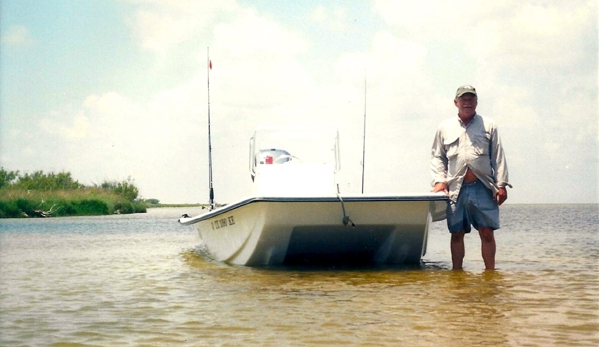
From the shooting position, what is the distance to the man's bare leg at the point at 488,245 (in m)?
6.89

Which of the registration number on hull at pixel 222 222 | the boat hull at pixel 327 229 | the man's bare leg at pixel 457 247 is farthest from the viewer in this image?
the registration number on hull at pixel 222 222

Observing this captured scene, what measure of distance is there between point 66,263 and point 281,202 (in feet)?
14.6

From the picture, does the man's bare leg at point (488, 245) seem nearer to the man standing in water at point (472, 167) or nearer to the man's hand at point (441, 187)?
the man standing in water at point (472, 167)

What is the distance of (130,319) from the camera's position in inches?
198

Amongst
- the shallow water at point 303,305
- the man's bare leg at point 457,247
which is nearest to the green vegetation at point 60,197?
the shallow water at point 303,305

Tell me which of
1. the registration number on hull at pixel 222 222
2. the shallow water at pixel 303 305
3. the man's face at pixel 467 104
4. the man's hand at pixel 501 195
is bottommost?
the shallow water at pixel 303 305

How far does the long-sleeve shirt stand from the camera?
672 centimetres

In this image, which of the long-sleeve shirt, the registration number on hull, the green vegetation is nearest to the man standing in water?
the long-sleeve shirt

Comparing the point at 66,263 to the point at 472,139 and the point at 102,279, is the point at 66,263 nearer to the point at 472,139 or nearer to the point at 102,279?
the point at 102,279

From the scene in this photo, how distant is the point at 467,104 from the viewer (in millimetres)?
6785

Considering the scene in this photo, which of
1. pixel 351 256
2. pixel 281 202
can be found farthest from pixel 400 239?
pixel 281 202

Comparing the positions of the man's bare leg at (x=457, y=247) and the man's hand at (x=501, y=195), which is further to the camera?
the man's bare leg at (x=457, y=247)

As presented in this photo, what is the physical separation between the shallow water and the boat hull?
0.26m

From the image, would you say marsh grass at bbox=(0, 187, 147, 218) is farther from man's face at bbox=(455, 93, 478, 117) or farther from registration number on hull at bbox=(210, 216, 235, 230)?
man's face at bbox=(455, 93, 478, 117)
